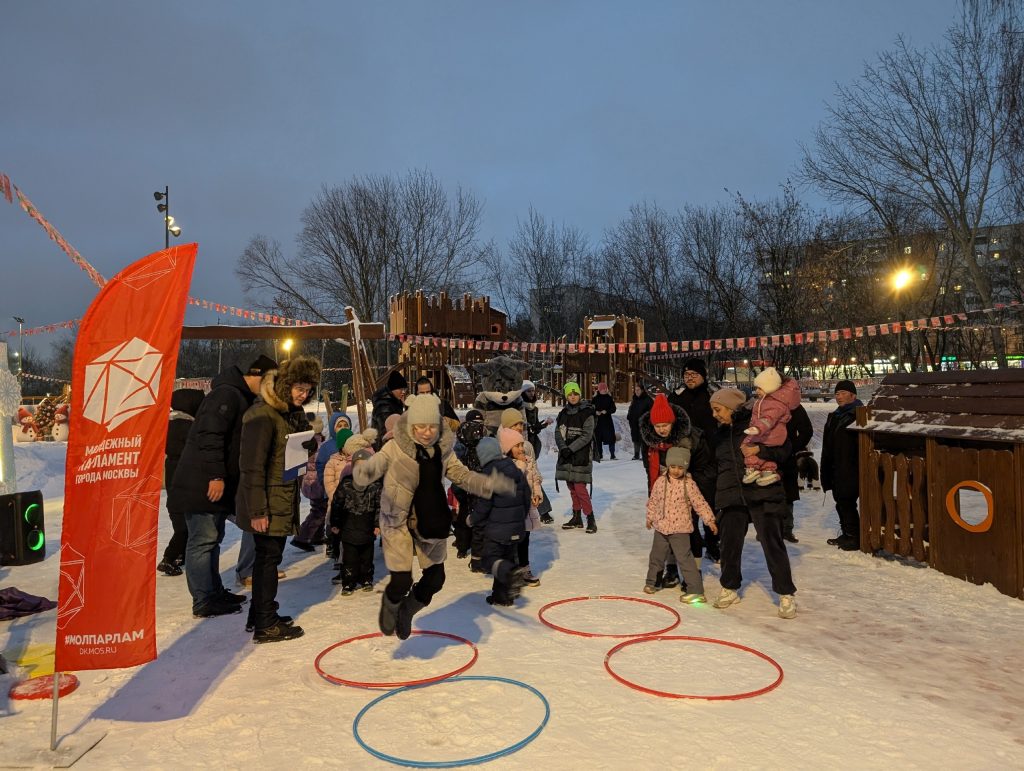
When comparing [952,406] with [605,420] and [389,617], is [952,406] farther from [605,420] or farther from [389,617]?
[605,420]

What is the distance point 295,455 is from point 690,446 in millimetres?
3378

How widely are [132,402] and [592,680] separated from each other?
10.2 ft

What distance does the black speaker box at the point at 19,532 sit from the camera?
5000mm

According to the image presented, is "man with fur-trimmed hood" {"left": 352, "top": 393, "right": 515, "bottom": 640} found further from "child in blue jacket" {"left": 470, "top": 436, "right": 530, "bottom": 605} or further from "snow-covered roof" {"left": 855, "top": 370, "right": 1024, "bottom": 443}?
"snow-covered roof" {"left": 855, "top": 370, "right": 1024, "bottom": 443}

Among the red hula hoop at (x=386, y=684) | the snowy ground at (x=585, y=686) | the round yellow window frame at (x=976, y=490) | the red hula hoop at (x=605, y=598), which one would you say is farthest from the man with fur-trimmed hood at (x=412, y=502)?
the round yellow window frame at (x=976, y=490)

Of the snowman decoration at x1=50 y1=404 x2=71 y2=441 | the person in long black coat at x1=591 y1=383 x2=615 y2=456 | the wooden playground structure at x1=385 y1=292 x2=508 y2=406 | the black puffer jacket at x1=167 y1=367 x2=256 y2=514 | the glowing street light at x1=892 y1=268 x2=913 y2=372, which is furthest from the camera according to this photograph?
the wooden playground structure at x1=385 y1=292 x2=508 y2=406

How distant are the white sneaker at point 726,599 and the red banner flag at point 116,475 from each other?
422cm

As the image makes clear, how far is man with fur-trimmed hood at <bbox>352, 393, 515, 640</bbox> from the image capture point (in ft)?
14.6

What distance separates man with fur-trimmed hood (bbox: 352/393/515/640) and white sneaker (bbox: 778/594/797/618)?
8.31 feet

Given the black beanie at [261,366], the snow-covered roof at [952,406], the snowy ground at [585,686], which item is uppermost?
the black beanie at [261,366]

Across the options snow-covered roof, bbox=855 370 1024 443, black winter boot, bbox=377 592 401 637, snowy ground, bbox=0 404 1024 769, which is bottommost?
snowy ground, bbox=0 404 1024 769

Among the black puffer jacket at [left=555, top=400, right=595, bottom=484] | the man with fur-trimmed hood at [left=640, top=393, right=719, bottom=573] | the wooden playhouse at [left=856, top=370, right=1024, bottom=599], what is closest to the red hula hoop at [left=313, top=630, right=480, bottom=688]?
the man with fur-trimmed hood at [left=640, top=393, right=719, bottom=573]

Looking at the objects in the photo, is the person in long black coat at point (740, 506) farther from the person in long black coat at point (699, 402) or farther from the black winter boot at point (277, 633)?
the black winter boot at point (277, 633)

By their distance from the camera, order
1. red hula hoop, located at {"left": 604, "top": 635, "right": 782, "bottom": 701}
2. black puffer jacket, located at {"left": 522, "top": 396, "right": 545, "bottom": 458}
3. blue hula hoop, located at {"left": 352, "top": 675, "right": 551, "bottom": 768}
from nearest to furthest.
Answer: blue hula hoop, located at {"left": 352, "top": 675, "right": 551, "bottom": 768} → red hula hoop, located at {"left": 604, "top": 635, "right": 782, "bottom": 701} → black puffer jacket, located at {"left": 522, "top": 396, "right": 545, "bottom": 458}
